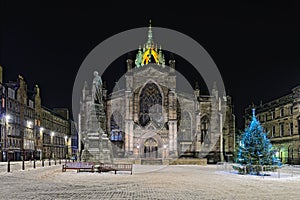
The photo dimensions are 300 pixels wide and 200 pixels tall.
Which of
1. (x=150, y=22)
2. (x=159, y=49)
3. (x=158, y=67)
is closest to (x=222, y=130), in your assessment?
(x=158, y=67)

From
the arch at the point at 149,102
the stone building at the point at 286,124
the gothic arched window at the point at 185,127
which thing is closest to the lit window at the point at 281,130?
the stone building at the point at 286,124

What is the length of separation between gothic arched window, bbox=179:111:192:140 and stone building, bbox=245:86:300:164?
44.9ft

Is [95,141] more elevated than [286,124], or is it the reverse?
[286,124]

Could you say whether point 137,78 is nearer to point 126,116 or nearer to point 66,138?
point 126,116

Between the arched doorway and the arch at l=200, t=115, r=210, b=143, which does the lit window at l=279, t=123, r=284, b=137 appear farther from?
the arched doorway

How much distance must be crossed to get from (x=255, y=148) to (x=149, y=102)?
3745 centimetres

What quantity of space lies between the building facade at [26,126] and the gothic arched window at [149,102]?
19.3m

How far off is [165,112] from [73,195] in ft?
169

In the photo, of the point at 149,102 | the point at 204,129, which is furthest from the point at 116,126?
the point at 204,129

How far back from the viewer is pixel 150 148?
67.3 m

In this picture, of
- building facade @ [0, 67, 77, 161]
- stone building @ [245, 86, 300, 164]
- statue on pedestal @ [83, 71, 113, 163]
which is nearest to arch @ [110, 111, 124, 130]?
building facade @ [0, 67, 77, 161]

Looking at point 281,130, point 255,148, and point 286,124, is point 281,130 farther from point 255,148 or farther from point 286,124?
point 255,148

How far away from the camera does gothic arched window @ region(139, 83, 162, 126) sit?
226 ft

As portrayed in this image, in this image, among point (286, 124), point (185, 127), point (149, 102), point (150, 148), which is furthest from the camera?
point (185, 127)
